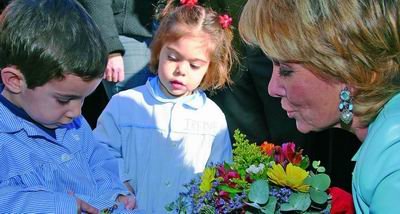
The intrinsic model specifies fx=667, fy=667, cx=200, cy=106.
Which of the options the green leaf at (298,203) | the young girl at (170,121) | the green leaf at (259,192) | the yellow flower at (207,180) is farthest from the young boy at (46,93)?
the young girl at (170,121)

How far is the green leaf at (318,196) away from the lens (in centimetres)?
223

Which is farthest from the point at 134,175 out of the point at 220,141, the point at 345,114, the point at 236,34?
the point at 345,114

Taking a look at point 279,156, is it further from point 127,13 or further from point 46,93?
point 127,13

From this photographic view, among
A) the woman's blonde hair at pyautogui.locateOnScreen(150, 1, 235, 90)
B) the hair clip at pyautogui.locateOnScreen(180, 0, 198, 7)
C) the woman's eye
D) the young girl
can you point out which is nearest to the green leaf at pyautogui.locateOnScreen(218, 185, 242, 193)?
the woman's eye

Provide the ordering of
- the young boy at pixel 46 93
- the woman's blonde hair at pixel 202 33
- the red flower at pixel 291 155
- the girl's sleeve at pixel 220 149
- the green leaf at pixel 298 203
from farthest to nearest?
the woman's blonde hair at pixel 202 33 → the girl's sleeve at pixel 220 149 → the young boy at pixel 46 93 → the red flower at pixel 291 155 → the green leaf at pixel 298 203

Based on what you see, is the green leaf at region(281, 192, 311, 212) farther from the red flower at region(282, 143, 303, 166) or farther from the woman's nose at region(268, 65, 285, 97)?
the woman's nose at region(268, 65, 285, 97)

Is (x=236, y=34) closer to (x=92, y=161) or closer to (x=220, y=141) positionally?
(x=220, y=141)

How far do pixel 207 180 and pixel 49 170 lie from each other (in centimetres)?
66

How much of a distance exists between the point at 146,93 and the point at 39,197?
1.51m

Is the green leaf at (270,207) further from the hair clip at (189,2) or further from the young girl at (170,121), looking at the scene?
the hair clip at (189,2)

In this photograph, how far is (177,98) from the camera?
3861 millimetres

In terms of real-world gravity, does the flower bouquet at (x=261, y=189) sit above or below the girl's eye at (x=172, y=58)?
above

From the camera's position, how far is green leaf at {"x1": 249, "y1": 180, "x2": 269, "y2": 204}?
7.16ft

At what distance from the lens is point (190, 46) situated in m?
3.87
